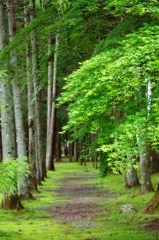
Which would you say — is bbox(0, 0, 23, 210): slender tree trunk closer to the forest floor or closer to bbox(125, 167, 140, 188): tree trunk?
the forest floor

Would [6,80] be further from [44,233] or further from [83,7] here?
[44,233]

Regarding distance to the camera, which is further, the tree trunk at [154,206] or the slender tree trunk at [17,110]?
the slender tree trunk at [17,110]

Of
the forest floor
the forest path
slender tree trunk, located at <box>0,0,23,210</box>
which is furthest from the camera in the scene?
slender tree trunk, located at <box>0,0,23,210</box>

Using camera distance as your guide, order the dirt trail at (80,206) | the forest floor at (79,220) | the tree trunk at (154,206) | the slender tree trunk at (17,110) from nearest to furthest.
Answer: the forest floor at (79,220)
the tree trunk at (154,206)
the dirt trail at (80,206)
the slender tree trunk at (17,110)

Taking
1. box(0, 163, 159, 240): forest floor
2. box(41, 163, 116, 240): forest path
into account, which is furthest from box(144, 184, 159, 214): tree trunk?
box(41, 163, 116, 240): forest path

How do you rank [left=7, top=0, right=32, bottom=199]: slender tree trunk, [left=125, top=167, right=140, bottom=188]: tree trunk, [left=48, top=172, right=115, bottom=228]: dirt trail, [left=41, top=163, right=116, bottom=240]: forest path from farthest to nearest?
1. [left=125, top=167, right=140, bottom=188]: tree trunk
2. [left=7, top=0, right=32, bottom=199]: slender tree trunk
3. [left=48, top=172, right=115, bottom=228]: dirt trail
4. [left=41, top=163, right=116, bottom=240]: forest path

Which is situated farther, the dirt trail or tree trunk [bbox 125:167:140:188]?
tree trunk [bbox 125:167:140:188]

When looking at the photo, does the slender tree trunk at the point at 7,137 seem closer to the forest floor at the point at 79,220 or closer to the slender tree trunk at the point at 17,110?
the forest floor at the point at 79,220

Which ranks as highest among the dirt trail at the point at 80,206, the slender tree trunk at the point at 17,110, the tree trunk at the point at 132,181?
the slender tree trunk at the point at 17,110

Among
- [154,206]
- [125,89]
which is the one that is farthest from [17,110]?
[125,89]

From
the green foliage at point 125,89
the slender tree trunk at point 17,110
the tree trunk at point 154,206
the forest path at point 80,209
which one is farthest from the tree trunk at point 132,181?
the green foliage at point 125,89

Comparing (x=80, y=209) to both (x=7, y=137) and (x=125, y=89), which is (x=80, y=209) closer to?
(x=7, y=137)

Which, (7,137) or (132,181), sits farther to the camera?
(132,181)

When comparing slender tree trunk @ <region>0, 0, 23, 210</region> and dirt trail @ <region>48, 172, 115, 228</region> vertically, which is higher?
slender tree trunk @ <region>0, 0, 23, 210</region>
